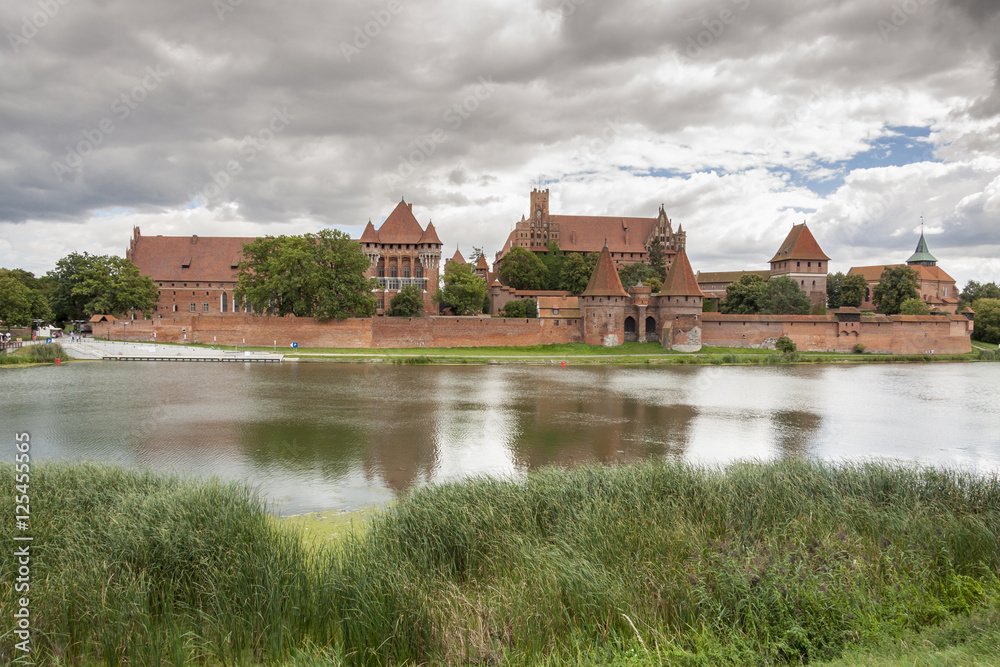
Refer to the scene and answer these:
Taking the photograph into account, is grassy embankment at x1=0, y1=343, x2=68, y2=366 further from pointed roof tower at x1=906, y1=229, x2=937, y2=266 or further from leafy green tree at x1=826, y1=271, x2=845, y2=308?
pointed roof tower at x1=906, y1=229, x2=937, y2=266

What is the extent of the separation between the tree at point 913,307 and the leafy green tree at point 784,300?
7360 millimetres

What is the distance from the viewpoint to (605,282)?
4009 cm

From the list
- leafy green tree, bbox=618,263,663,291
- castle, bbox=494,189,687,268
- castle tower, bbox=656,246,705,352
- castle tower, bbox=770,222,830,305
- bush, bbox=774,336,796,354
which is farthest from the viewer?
castle, bbox=494,189,687,268

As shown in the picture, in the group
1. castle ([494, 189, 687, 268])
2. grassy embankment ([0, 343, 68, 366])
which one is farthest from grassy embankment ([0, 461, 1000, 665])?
castle ([494, 189, 687, 268])

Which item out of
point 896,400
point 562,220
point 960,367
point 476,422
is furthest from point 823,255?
point 476,422

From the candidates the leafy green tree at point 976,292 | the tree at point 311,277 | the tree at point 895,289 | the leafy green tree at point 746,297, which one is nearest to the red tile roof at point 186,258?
the tree at point 311,277

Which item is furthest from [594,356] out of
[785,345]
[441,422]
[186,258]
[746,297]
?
[186,258]

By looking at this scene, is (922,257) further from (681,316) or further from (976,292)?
(681,316)

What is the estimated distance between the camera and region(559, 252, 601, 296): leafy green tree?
169 feet

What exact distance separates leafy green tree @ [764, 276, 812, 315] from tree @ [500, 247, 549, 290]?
62.5 feet

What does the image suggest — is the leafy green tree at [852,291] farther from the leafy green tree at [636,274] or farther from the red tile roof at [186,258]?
the red tile roof at [186,258]

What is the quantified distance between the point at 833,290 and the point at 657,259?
1652 cm

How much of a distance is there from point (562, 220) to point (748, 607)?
63310 millimetres

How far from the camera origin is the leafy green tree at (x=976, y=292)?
60500 millimetres
